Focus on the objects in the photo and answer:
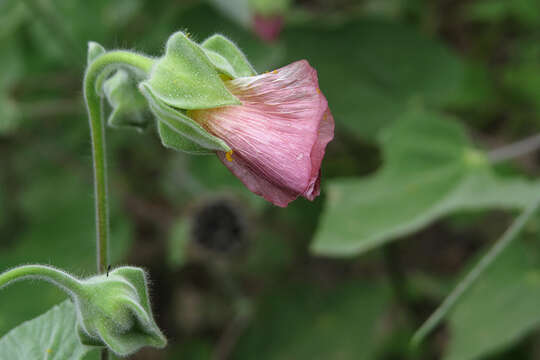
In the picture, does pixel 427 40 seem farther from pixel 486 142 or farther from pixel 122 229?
pixel 122 229

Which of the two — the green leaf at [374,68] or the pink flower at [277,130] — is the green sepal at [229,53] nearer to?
the pink flower at [277,130]

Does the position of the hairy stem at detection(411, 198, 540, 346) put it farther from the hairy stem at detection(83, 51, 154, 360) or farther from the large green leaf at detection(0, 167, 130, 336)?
the large green leaf at detection(0, 167, 130, 336)

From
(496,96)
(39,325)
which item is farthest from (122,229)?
(496,96)

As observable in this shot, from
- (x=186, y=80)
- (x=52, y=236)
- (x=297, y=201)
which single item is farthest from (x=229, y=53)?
(x=52, y=236)

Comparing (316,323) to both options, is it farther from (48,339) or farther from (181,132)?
(181,132)

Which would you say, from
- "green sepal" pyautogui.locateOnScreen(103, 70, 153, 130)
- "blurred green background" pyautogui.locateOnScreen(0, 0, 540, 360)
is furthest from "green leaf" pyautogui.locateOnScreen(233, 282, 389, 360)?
"green sepal" pyautogui.locateOnScreen(103, 70, 153, 130)
